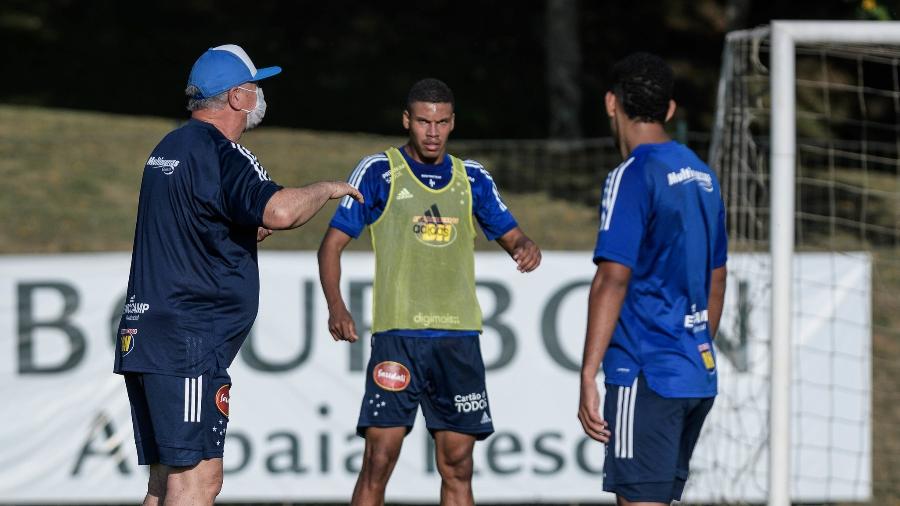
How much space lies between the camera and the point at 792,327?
832cm

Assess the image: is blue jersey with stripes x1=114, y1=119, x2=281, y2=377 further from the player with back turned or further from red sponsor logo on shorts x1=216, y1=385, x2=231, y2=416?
the player with back turned

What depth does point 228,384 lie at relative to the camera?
5.18 metres

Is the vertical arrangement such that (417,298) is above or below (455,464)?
above

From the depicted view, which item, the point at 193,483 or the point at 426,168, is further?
the point at 426,168

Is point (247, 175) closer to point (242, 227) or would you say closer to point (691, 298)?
point (242, 227)

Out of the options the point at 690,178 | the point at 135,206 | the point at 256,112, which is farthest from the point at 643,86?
the point at 135,206

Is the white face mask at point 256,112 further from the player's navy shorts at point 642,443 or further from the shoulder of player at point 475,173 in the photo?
the player's navy shorts at point 642,443

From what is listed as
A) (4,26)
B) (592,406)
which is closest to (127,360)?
(592,406)

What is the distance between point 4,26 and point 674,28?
11.5 metres

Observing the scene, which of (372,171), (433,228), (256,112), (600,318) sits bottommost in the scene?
(600,318)

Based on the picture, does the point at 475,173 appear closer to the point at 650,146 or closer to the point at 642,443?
the point at 650,146

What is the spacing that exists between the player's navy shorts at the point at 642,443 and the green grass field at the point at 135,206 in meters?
5.17

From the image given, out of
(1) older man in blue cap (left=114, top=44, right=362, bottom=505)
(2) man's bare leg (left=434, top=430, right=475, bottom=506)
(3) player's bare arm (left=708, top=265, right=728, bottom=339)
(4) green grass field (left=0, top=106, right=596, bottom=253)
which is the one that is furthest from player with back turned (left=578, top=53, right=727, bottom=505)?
(4) green grass field (left=0, top=106, right=596, bottom=253)

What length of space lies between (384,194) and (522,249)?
727mm
